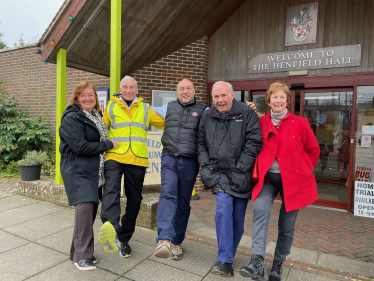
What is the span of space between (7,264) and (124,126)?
5.89ft

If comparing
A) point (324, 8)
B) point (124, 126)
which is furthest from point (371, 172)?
point (124, 126)

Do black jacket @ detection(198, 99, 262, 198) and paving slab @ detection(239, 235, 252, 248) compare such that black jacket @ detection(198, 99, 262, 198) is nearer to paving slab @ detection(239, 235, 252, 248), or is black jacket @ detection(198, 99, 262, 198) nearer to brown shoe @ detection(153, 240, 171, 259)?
brown shoe @ detection(153, 240, 171, 259)

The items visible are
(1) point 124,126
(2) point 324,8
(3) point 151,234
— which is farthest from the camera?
(2) point 324,8

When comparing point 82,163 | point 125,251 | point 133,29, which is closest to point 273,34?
point 133,29

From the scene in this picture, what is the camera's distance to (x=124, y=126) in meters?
3.02

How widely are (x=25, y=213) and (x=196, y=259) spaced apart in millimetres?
2942

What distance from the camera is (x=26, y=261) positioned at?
2965mm

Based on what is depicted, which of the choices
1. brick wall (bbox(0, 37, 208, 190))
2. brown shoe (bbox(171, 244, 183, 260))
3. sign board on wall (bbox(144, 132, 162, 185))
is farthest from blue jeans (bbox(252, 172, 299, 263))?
brick wall (bbox(0, 37, 208, 190))

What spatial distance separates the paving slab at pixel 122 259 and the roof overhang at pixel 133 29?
3229 mm

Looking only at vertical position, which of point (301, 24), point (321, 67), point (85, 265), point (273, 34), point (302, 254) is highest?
point (301, 24)

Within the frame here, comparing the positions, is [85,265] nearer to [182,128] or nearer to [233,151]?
[182,128]

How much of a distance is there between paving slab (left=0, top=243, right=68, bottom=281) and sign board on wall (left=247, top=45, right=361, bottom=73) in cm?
488

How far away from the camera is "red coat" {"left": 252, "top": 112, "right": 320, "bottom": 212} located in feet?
8.52

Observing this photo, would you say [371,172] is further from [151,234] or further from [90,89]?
[90,89]
